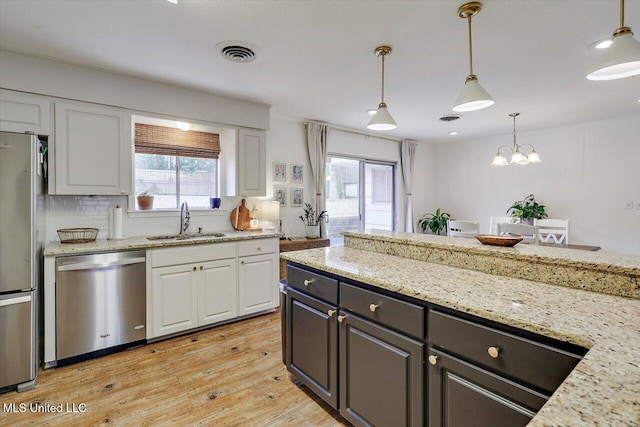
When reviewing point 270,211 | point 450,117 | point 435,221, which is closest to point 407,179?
point 435,221

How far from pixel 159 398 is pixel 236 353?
719 millimetres

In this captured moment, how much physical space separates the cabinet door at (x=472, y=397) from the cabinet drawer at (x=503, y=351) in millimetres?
39

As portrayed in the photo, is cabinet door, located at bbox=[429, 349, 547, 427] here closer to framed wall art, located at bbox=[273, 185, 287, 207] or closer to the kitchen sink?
the kitchen sink

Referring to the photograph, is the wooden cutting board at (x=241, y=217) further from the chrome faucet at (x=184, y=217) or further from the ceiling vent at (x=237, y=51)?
the ceiling vent at (x=237, y=51)

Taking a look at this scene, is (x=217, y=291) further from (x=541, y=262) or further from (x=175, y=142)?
(x=541, y=262)

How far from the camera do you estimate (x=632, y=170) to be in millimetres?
4387

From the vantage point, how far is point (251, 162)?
3.80 m

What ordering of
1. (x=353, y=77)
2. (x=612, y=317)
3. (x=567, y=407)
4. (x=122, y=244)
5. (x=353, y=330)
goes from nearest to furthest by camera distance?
(x=567, y=407) < (x=612, y=317) < (x=353, y=330) < (x=122, y=244) < (x=353, y=77)

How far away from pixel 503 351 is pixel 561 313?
260 millimetres

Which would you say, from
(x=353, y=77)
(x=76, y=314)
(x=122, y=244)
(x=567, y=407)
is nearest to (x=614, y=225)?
(x=353, y=77)

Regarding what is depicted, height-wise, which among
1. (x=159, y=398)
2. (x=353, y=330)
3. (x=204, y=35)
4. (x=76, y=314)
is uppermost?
(x=204, y=35)

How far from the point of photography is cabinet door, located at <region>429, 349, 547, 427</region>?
42.6 inches

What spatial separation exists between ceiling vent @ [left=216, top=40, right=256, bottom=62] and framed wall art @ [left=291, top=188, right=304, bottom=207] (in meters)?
2.18

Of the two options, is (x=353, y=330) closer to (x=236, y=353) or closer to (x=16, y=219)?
(x=236, y=353)
